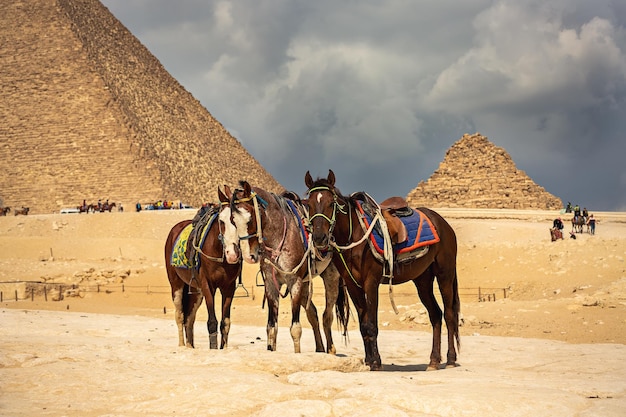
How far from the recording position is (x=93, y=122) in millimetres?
95188

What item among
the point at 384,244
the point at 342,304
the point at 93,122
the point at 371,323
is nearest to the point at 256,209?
the point at 384,244

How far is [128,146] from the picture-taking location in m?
91.5

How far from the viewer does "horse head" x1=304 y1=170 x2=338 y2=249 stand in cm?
761

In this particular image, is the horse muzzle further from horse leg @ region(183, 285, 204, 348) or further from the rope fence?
the rope fence

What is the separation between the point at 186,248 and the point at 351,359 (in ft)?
9.60

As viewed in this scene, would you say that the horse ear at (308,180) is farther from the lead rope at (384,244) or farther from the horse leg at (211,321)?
the horse leg at (211,321)

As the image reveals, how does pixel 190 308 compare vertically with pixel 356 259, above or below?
below

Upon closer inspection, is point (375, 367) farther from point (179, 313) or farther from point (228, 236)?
point (179, 313)

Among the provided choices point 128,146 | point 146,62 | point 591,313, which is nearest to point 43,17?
point 146,62

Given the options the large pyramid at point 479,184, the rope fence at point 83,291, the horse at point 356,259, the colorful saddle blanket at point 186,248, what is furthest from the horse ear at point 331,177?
the large pyramid at point 479,184

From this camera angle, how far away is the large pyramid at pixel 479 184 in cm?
7275

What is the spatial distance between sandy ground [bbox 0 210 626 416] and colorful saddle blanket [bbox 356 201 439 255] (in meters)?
1.22

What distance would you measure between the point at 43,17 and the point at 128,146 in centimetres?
2669

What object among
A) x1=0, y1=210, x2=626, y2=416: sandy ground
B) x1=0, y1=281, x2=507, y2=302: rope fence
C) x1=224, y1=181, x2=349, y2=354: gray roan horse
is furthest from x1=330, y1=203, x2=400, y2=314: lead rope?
x1=0, y1=281, x2=507, y2=302: rope fence
